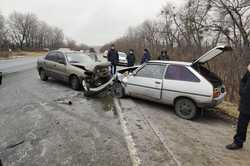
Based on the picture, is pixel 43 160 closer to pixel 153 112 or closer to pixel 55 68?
pixel 153 112

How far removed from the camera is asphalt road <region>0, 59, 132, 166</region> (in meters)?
3.71

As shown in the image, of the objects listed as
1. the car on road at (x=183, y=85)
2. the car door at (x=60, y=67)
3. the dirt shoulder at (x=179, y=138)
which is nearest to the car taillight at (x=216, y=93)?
the car on road at (x=183, y=85)

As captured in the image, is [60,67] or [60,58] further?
[60,58]


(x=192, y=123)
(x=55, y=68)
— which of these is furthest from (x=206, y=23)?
(x=192, y=123)

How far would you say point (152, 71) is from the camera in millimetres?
7035

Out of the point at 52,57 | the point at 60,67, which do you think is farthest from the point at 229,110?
the point at 52,57

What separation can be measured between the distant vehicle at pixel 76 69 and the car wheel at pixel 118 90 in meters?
1.03

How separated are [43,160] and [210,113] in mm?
5169

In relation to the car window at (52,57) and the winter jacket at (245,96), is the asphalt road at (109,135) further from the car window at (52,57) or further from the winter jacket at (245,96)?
the car window at (52,57)

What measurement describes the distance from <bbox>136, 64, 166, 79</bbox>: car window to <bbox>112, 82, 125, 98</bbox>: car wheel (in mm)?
941

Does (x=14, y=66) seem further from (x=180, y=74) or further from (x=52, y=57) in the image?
(x=180, y=74)

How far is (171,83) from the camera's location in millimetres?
6434

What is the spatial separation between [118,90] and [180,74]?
8.54 feet

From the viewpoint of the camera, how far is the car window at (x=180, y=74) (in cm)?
614
